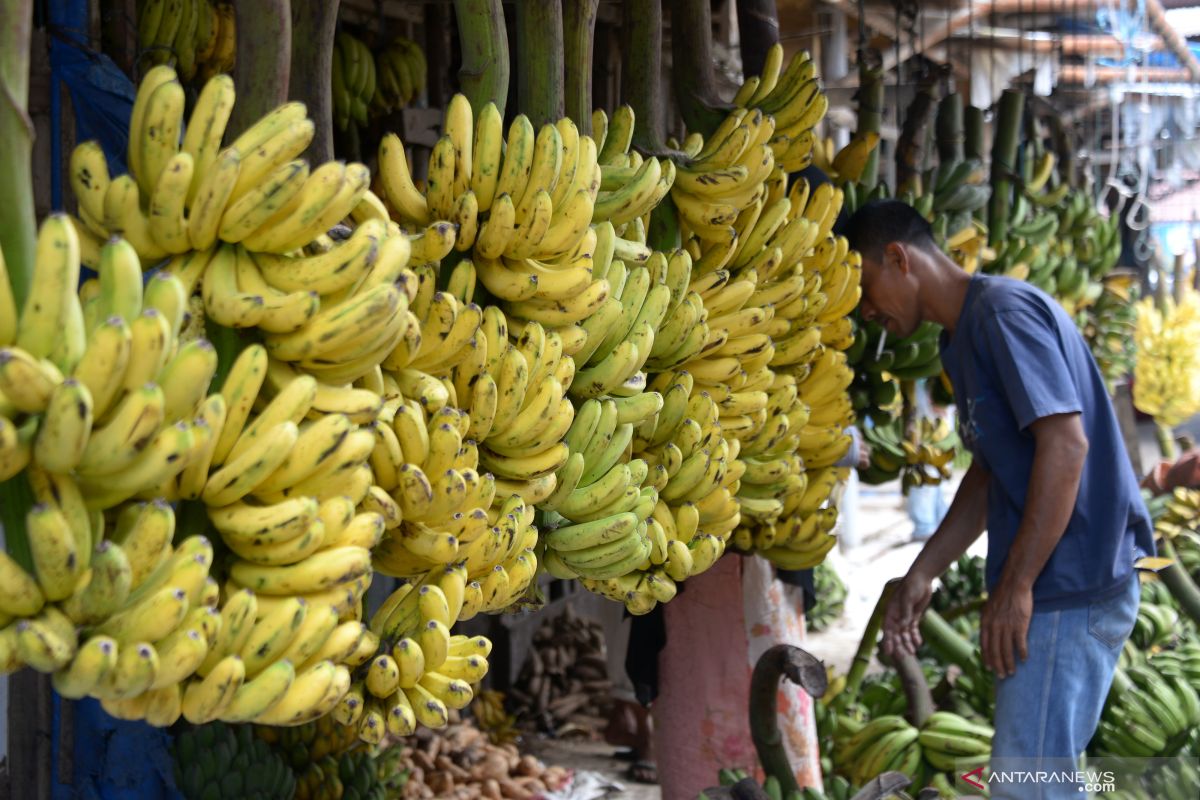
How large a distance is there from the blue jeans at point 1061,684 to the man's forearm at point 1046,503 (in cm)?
14

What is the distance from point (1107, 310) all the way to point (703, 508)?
479cm

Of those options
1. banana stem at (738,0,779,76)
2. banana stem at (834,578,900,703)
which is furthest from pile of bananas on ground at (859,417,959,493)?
banana stem at (738,0,779,76)

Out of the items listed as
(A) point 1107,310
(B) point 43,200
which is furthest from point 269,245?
(A) point 1107,310

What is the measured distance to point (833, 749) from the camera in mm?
3469

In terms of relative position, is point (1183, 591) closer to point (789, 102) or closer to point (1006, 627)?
point (1006, 627)

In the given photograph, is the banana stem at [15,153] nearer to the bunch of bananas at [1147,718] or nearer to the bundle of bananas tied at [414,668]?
the bundle of bananas tied at [414,668]

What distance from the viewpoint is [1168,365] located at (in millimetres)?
7559

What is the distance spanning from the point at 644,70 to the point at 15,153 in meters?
1.30

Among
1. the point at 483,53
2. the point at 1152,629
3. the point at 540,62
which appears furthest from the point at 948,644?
the point at 483,53

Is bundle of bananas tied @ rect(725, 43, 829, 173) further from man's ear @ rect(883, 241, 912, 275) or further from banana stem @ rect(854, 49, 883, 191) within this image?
banana stem @ rect(854, 49, 883, 191)

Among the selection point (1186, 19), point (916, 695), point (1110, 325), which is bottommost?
point (916, 695)

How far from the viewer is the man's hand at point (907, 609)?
9.49 ft

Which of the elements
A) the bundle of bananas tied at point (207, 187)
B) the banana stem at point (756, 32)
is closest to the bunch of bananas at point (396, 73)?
the banana stem at point (756, 32)

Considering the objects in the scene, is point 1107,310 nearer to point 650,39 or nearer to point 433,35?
point 433,35
